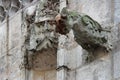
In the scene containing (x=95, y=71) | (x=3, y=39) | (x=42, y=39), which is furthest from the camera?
(x=3, y=39)

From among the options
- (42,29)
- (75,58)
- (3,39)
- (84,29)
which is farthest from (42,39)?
(3,39)

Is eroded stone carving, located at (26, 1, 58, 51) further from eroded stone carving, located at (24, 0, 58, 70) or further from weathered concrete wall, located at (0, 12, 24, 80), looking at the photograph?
weathered concrete wall, located at (0, 12, 24, 80)

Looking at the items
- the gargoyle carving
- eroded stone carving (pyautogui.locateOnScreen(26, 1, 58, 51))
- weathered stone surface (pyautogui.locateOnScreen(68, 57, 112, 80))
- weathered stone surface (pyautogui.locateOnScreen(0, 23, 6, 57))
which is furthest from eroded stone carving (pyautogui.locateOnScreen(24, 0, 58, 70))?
weathered stone surface (pyautogui.locateOnScreen(0, 23, 6, 57))

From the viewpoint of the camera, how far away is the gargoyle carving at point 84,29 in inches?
284

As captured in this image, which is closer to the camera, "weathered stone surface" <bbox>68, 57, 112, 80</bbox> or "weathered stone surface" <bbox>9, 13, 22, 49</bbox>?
"weathered stone surface" <bbox>68, 57, 112, 80</bbox>

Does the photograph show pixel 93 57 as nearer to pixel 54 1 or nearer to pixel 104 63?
pixel 104 63

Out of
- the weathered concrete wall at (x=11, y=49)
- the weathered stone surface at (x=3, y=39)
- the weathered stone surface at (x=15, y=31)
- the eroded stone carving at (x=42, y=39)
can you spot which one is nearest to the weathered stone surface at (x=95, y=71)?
the eroded stone carving at (x=42, y=39)

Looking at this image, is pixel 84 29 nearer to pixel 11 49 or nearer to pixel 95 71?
pixel 95 71

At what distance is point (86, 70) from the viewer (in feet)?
24.9

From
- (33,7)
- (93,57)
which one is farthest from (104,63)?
(33,7)

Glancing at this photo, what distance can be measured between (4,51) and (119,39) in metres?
2.61

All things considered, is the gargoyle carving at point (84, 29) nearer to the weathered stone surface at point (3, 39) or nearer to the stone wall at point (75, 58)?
the stone wall at point (75, 58)

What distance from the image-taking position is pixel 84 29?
288 inches

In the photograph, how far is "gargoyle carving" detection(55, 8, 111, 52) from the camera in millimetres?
7207
